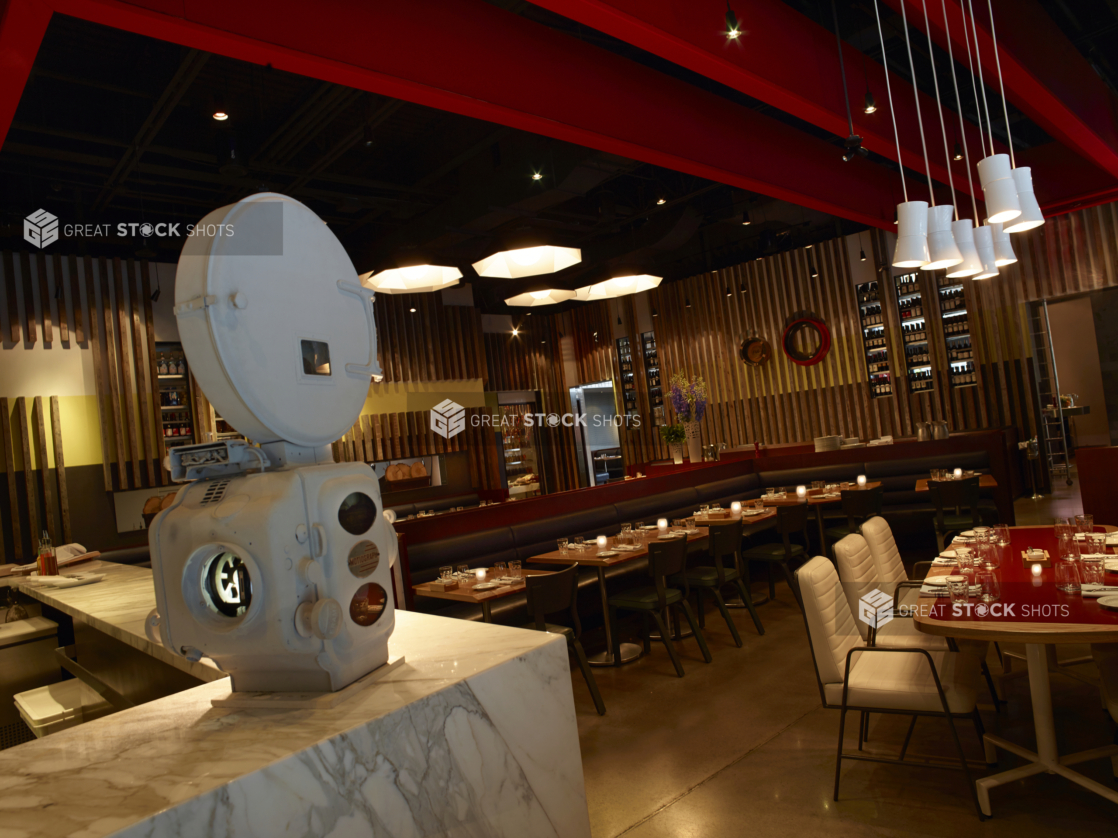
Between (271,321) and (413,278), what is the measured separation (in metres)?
5.63

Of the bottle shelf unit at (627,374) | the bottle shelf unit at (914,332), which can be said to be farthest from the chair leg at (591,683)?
the bottle shelf unit at (627,374)

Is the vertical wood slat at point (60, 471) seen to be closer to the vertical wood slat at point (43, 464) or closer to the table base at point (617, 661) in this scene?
the vertical wood slat at point (43, 464)

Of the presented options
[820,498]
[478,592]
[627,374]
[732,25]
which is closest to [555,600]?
[478,592]

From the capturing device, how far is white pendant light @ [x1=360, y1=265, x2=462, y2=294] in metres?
6.38

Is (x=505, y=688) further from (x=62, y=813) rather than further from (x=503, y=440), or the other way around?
(x=503, y=440)

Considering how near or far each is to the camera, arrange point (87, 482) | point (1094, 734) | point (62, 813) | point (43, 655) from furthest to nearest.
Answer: point (87, 482) < point (43, 655) < point (1094, 734) < point (62, 813)

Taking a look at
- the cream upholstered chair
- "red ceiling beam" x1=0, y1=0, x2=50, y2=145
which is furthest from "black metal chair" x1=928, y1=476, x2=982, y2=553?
"red ceiling beam" x1=0, y1=0, x2=50, y2=145

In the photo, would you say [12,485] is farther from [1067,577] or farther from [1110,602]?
[1110,602]

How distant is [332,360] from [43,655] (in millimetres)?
3360

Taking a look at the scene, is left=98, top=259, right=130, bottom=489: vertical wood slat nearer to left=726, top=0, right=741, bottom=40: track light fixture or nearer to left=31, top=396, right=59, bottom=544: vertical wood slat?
left=31, top=396, right=59, bottom=544: vertical wood slat

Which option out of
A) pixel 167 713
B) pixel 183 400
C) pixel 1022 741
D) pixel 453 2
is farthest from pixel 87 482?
pixel 1022 741

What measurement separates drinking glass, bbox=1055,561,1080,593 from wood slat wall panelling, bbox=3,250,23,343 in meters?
9.33

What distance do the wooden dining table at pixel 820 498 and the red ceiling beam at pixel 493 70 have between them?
2.81 metres

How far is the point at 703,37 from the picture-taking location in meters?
3.53
